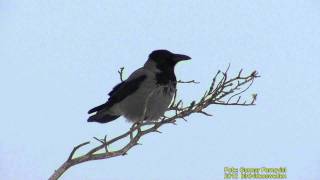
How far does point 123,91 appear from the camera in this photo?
9500mm

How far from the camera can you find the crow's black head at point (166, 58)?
31.6ft

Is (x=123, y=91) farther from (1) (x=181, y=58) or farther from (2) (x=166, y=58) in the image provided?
(1) (x=181, y=58)

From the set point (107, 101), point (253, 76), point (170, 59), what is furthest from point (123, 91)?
point (253, 76)

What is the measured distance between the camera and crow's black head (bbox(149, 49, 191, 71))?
964 cm

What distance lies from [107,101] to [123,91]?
1.18 feet

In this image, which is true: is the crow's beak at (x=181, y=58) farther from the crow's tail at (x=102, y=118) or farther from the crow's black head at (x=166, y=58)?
the crow's tail at (x=102, y=118)

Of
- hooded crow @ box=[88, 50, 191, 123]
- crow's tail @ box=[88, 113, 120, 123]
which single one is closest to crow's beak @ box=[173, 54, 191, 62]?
hooded crow @ box=[88, 50, 191, 123]

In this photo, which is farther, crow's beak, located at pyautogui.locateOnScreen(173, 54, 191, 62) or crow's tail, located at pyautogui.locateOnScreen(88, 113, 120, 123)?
crow's tail, located at pyautogui.locateOnScreen(88, 113, 120, 123)

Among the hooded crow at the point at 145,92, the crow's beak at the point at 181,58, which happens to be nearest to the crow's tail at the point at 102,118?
the hooded crow at the point at 145,92

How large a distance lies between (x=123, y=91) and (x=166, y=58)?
1.00 metres

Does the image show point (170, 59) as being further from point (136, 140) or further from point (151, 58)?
point (136, 140)

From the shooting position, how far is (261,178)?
8.88 m

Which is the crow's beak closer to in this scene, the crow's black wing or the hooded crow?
the hooded crow

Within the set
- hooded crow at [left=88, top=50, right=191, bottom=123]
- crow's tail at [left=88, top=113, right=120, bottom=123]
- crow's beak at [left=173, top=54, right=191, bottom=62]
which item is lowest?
crow's tail at [left=88, top=113, right=120, bottom=123]
